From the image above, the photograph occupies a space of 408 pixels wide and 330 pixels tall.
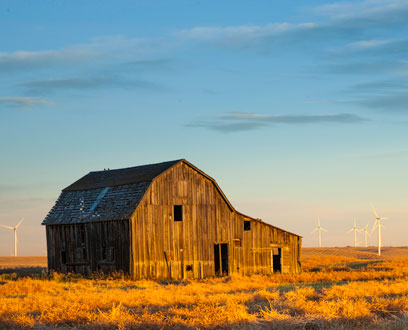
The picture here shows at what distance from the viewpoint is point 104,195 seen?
43156mm

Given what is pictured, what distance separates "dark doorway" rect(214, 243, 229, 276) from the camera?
4428cm

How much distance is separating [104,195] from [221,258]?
344 inches

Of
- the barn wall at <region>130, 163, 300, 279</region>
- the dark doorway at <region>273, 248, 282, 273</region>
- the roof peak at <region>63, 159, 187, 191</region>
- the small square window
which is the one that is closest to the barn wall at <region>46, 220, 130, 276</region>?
the barn wall at <region>130, 163, 300, 279</region>

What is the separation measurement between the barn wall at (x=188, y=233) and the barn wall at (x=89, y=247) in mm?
1013

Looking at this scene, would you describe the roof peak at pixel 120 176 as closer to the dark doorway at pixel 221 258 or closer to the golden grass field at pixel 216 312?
the dark doorway at pixel 221 258

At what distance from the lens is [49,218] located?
45625 mm

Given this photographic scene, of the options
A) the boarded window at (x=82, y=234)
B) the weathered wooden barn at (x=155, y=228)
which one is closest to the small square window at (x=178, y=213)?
the weathered wooden barn at (x=155, y=228)

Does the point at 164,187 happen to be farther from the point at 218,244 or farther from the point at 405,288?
the point at 405,288

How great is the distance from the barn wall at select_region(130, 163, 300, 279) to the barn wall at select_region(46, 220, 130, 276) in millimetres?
1013

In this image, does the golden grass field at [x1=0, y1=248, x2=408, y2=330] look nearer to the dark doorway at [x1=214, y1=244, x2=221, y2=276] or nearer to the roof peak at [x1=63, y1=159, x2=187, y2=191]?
the roof peak at [x1=63, y1=159, x2=187, y2=191]

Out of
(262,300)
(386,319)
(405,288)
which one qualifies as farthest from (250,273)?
(386,319)

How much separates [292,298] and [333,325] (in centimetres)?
371

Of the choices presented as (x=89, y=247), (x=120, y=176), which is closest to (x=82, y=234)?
(x=89, y=247)

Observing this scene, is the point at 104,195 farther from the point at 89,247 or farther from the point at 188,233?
the point at 188,233
